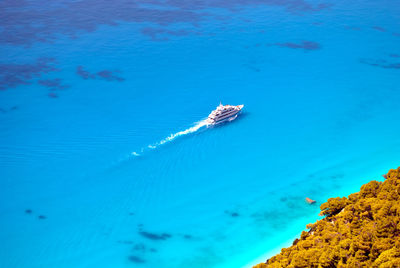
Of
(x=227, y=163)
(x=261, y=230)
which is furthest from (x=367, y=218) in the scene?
(x=227, y=163)

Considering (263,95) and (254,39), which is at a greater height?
(254,39)

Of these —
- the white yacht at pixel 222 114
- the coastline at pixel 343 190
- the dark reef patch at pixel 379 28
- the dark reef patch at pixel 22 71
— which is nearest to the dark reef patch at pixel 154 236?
the coastline at pixel 343 190

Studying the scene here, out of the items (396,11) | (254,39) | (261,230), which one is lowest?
(261,230)

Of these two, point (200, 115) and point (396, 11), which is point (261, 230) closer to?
point (200, 115)

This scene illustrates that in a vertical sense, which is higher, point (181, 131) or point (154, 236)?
point (181, 131)

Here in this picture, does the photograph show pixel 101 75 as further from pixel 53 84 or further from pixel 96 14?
pixel 96 14

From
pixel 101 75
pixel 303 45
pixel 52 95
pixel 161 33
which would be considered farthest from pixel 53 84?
pixel 303 45
